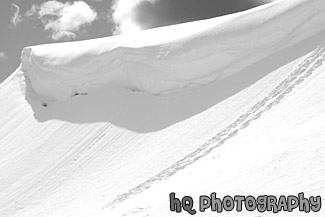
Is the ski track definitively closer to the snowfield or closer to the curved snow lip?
the snowfield

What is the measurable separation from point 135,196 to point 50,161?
293 inches

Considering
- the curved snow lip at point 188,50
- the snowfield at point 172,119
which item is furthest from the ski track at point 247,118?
the curved snow lip at point 188,50

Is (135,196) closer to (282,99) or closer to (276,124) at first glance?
(276,124)

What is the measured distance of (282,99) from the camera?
51.5 ft

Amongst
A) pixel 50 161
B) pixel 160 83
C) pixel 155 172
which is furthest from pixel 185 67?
pixel 50 161

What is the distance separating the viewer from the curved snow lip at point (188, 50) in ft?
59.4

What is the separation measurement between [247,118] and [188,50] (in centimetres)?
491

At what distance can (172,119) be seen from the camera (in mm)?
18219

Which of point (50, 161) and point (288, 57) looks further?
point (50, 161)

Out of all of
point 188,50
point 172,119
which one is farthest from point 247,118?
point 188,50

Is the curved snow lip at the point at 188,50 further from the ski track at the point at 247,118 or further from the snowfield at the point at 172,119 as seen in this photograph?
the ski track at the point at 247,118

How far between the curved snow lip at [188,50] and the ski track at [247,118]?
5.35ft

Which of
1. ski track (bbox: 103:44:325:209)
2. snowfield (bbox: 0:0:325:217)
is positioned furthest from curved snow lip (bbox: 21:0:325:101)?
ski track (bbox: 103:44:325:209)

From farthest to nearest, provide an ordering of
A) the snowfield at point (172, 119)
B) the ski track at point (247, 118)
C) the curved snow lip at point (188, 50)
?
the curved snow lip at point (188, 50) → the ski track at point (247, 118) → the snowfield at point (172, 119)
